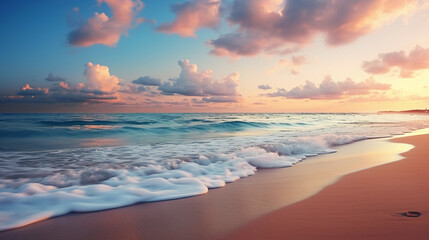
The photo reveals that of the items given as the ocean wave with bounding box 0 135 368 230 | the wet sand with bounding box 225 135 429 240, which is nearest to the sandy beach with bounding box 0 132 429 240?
the wet sand with bounding box 225 135 429 240

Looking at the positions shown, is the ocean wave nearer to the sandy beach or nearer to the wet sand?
the sandy beach

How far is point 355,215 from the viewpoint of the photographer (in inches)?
99.0

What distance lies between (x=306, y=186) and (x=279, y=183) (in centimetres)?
45

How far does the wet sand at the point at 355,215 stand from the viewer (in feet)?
6.91

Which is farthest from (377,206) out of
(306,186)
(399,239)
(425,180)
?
(425,180)

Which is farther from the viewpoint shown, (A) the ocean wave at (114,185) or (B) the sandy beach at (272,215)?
(A) the ocean wave at (114,185)

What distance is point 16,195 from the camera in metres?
3.32

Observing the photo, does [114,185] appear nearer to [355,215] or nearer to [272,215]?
[272,215]

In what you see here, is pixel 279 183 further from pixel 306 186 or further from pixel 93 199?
pixel 93 199

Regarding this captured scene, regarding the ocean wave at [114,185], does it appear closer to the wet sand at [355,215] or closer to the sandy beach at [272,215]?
the sandy beach at [272,215]

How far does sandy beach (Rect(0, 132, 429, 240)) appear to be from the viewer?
220 cm

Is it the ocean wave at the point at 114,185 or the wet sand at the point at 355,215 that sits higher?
the wet sand at the point at 355,215

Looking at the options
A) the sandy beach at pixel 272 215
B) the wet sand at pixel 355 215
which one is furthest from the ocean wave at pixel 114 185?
the wet sand at pixel 355 215

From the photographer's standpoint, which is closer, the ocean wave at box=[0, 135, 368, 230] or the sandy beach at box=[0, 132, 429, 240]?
the sandy beach at box=[0, 132, 429, 240]
